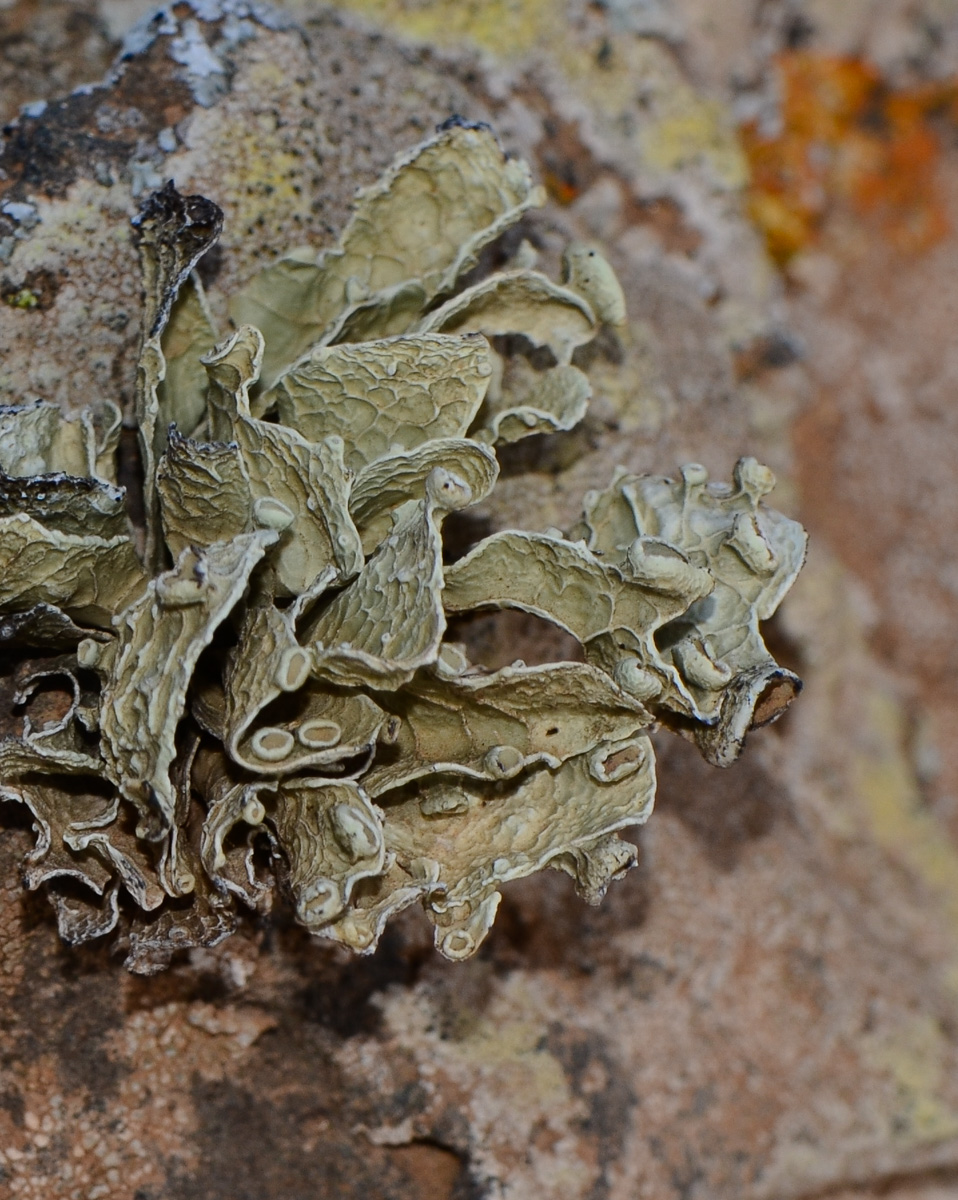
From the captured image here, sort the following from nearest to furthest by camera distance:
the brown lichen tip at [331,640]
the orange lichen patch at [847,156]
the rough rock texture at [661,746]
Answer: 1. the brown lichen tip at [331,640]
2. the rough rock texture at [661,746]
3. the orange lichen patch at [847,156]

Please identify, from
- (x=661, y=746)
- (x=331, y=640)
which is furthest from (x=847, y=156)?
(x=331, y=640)

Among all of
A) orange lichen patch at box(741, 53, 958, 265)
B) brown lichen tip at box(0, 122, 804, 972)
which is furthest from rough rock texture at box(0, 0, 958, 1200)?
brown lichen tip at box(0, 122, 804, 972)

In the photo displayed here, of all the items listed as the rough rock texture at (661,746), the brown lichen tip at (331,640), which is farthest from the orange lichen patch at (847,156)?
the brown lichen tip at (331,640)

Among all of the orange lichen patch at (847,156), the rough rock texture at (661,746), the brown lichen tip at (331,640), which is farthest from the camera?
the orange lichen patch at (847,156)

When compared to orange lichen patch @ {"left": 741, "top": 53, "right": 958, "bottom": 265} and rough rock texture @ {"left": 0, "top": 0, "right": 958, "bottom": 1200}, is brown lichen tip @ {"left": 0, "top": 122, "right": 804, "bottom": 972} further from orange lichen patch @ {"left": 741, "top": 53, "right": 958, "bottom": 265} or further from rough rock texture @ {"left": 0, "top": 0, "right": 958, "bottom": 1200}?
orange lichen patch @ {"left": 741, "top": 53, "right": 958, "bottom": 265}

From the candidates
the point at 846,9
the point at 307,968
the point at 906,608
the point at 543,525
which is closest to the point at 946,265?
the point at 846,9

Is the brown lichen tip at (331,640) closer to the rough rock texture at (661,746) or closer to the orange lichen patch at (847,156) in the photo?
the rough rock texture at (661,746)

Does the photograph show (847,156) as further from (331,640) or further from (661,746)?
(331,640)
